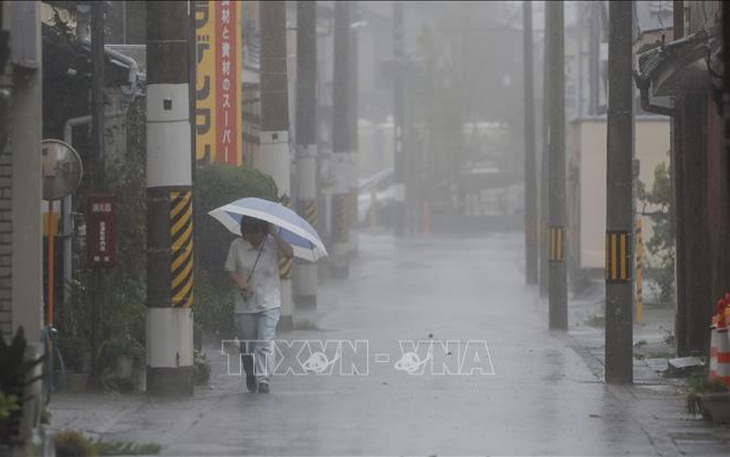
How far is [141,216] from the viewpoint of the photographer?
1847 cm

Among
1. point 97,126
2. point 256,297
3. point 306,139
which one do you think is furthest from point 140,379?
point 306,139

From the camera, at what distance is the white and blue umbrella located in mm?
16906

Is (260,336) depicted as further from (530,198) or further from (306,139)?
(530,198)

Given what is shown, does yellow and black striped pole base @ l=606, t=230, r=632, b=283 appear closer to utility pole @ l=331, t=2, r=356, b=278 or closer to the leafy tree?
the leafy tree

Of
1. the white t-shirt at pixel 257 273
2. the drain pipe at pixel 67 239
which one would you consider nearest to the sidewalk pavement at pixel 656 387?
the white t-shirt at pixel 257 273

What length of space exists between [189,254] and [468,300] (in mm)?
19473

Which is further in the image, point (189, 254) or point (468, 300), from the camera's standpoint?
point (468, 300)

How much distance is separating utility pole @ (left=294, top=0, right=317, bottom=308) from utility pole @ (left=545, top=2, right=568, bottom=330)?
5.58 metres

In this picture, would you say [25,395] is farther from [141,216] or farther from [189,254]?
[141,216]

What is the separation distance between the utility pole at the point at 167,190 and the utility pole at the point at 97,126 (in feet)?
2.07

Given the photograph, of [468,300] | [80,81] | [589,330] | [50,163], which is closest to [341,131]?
[468,300]

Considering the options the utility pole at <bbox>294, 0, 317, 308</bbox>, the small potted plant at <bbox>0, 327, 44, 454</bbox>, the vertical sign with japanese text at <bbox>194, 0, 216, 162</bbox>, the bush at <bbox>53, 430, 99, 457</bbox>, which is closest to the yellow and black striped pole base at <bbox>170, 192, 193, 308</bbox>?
the bush at <bbox>53, 430, 99, 457</bbox>

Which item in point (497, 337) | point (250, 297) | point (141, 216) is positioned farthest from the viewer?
point (497, 337)

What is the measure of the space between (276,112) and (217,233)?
3361mm
